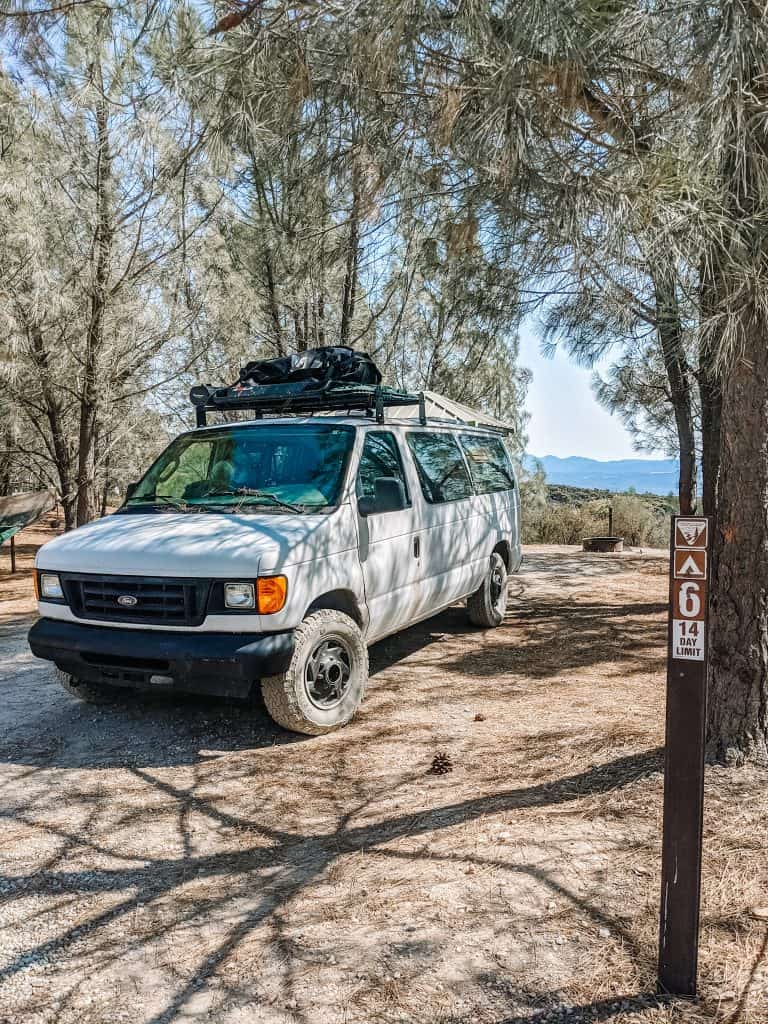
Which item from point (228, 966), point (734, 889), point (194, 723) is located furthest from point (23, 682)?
point (734, 889)

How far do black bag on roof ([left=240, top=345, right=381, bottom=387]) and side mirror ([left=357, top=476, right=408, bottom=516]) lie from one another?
3.95 ft

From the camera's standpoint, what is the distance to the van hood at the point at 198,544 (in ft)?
14.6

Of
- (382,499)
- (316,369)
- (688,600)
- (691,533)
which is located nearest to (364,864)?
(688,600)

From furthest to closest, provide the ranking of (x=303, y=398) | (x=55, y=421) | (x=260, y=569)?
1. (x=55, y=421)
2. (x=303, y=398)
3. (x=260, y=569)

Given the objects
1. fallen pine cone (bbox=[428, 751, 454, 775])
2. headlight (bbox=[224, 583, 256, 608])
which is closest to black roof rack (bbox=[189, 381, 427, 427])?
headlight (bbox=[224, 583, 256, 608])

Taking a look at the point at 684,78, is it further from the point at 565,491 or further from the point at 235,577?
the point at 565,491

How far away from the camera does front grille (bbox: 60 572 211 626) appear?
4508 mm

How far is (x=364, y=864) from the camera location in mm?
3295

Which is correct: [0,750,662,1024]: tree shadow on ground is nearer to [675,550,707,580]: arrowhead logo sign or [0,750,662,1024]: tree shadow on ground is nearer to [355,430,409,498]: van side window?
[675,550,707,580]: arrowhead logo sign

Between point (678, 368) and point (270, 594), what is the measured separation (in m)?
3.64

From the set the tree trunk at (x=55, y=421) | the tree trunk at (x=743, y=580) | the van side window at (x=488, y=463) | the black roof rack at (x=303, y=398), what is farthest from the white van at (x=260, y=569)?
the tree trunk at (x=55, y=421)

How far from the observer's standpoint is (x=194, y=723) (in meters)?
5.13

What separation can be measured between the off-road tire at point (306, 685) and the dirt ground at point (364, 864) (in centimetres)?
12

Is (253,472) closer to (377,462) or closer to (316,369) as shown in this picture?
(377,462)
